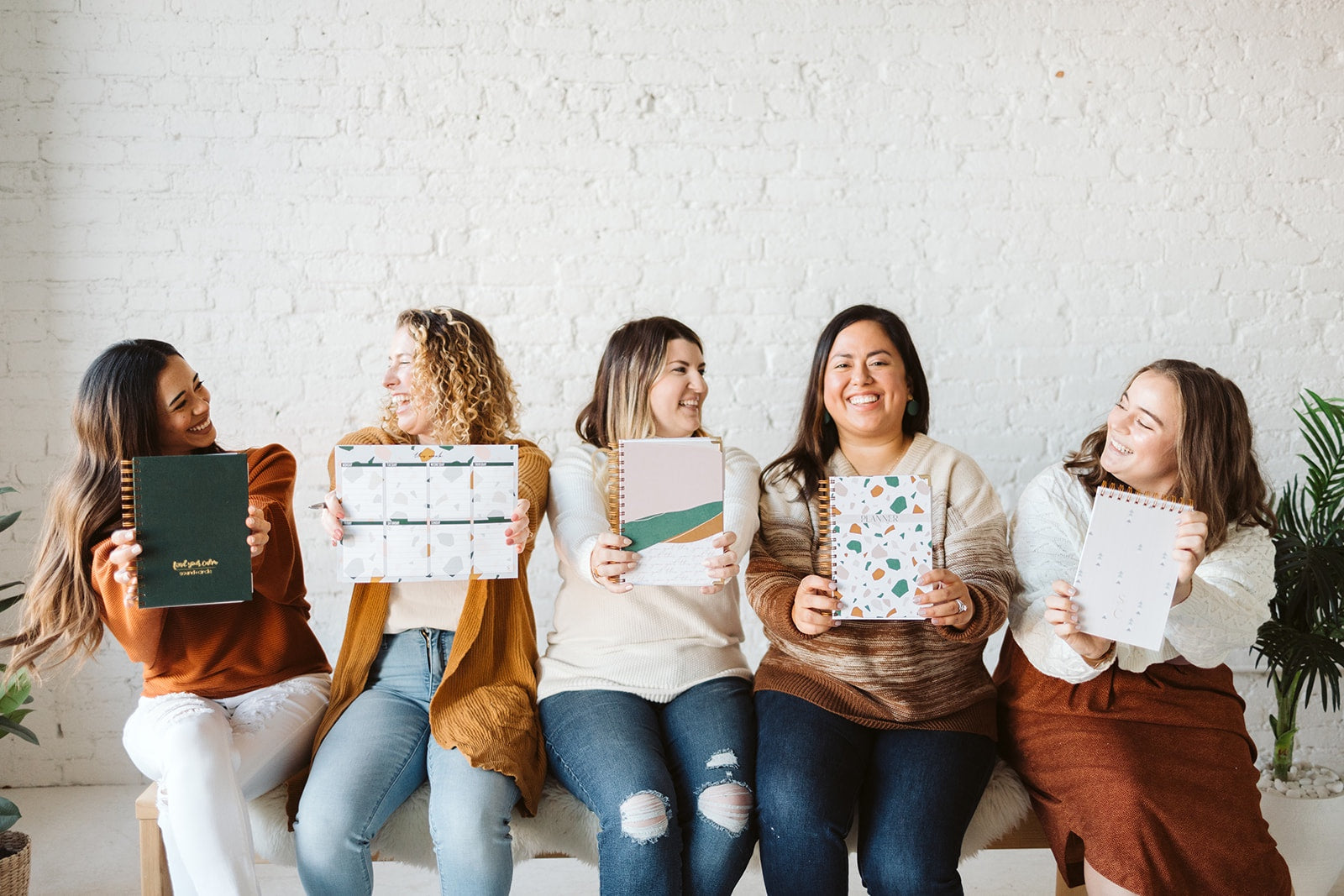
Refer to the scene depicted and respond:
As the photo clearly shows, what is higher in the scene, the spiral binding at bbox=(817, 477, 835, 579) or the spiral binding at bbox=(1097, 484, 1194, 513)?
the spiral binding at bbox=(1097, 484, 1194, 513)

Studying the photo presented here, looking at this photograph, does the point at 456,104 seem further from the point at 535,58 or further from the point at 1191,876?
the point at 1191,876

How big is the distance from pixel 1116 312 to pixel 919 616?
1.63 metres

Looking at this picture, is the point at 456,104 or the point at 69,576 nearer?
the point at 69,576

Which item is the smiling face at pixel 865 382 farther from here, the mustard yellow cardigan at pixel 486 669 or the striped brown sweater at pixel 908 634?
the mustard yellow cardigan at pixel 486 669

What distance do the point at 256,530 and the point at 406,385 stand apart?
1.45 feet

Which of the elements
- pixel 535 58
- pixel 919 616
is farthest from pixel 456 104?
pixel 919 616

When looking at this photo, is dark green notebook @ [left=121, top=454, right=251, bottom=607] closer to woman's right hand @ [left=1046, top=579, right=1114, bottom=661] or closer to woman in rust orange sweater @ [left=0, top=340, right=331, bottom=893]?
woman in rust orange sweater @ [left=0, top=340, right=331, bottom=893]

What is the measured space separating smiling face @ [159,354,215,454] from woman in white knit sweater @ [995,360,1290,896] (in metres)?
1.78

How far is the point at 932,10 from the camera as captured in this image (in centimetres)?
292

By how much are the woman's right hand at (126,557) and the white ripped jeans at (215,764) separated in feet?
0.81

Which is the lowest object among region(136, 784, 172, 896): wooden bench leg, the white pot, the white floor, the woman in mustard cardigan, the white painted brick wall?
the white floor

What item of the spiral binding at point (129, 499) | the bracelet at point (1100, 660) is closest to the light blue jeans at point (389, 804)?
the spiral binding at point (129, 499)

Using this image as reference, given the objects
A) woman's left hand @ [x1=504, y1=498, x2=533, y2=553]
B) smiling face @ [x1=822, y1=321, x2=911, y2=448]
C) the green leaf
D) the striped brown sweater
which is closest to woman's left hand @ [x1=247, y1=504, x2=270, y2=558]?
woman's left hand @ [x1=504, y1=498, x2=533, y2=553]

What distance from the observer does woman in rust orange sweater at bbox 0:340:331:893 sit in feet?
5.92
